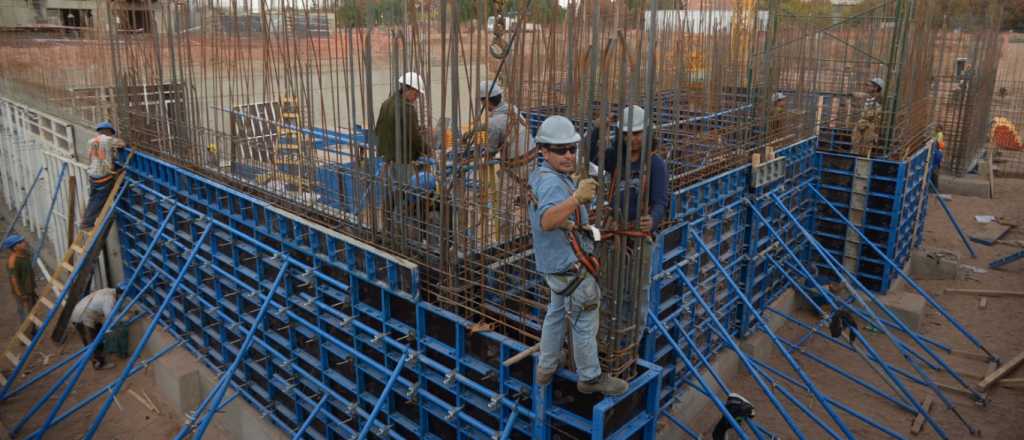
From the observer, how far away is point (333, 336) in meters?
6.48

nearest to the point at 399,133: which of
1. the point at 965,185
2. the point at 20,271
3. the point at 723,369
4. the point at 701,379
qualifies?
the point at 701,379

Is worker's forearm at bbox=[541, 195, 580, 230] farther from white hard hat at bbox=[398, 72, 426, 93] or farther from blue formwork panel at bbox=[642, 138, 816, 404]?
blue formwork panel at bbox=[642, 138, 816, 404]

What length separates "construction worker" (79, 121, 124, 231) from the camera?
970cm

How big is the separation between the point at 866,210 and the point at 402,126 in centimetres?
803

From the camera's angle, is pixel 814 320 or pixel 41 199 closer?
pixel 814 320

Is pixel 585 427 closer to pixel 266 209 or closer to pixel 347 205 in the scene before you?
pixel 347 205

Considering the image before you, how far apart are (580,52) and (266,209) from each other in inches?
139

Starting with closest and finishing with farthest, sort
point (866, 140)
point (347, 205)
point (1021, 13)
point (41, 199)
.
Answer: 1. point (347, 205)
2. point (866, 140)
3. point (41, 199)
4. point (1021, 13)

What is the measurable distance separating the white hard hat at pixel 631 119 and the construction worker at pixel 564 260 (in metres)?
0.28

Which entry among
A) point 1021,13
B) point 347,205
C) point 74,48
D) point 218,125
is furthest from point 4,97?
point 1021,13

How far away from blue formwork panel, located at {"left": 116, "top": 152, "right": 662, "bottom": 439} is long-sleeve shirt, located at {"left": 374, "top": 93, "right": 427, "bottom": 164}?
0.83 meters

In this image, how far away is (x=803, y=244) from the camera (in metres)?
10.8

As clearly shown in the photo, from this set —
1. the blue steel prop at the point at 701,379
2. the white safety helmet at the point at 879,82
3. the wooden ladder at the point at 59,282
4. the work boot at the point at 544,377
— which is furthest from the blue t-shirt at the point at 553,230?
the white safety helmet at the point at 879,82

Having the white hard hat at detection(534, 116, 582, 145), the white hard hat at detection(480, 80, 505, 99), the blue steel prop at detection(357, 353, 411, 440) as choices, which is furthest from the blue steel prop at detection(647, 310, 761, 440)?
the white hard hat at detection(534, 116, 582, 145)
